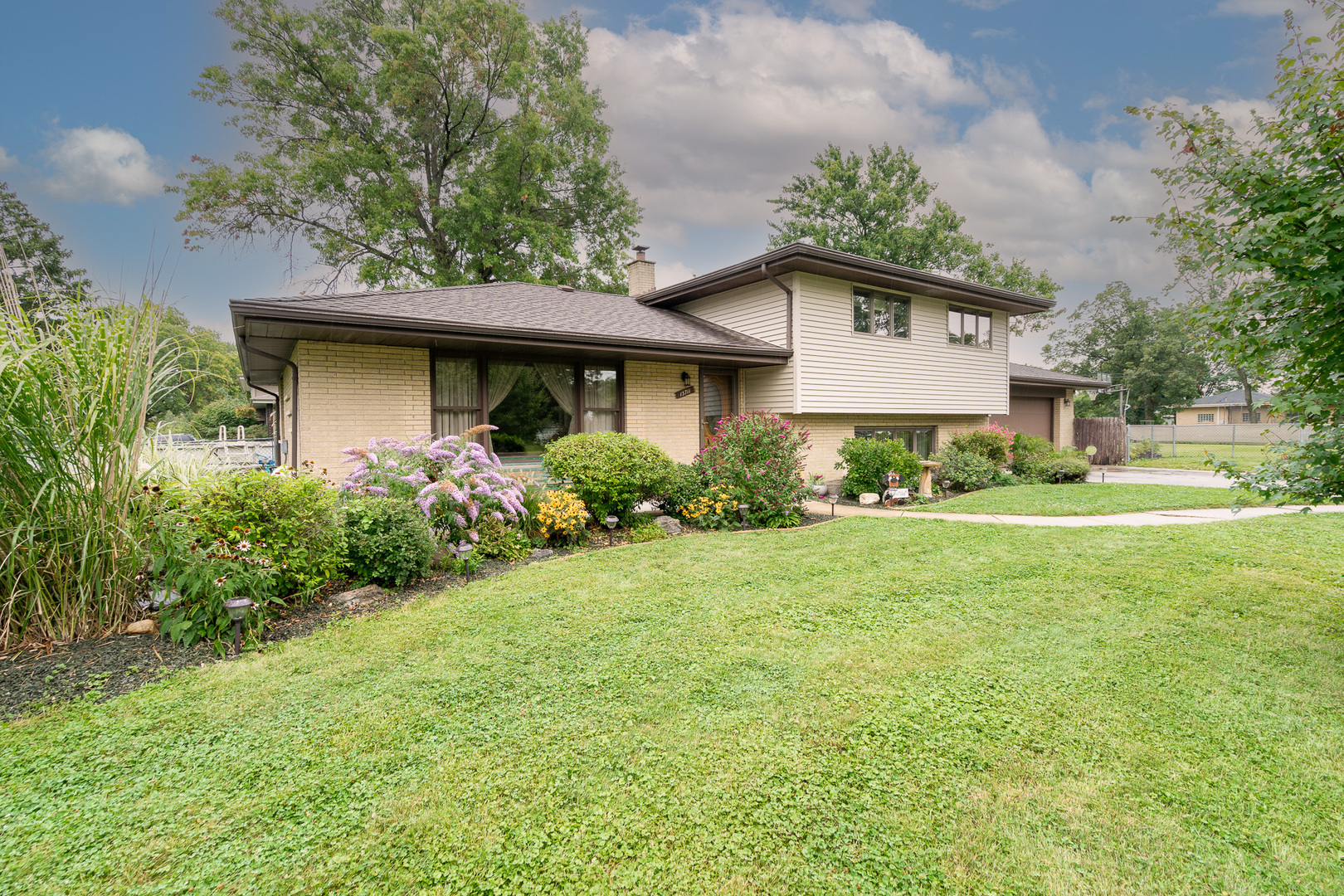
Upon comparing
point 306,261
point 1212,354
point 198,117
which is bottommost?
point 1212,354

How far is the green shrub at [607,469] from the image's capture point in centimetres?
725

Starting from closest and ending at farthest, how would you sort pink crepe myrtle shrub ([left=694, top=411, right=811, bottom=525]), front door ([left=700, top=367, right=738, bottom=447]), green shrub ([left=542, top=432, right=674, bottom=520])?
green shrub ([left=542, top=432, right=674, bottom=520]) < pink crepe myrtle shrub ([left=694, top=411, right=811, bottom=525]) < front door ([left=700, top=367, right=738, bottom=447])

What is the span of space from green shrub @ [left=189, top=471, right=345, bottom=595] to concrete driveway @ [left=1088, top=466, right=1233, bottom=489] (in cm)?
1595

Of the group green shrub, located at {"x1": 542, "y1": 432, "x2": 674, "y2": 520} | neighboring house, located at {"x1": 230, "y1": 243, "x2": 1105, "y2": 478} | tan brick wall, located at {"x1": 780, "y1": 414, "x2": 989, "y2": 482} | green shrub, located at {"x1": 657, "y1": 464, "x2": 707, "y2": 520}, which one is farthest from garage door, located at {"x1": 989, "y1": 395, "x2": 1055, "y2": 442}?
green shrub, located at {"x1": 542, "y1": 432, "x2": 674, "y2": 520}

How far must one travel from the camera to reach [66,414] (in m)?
3.56

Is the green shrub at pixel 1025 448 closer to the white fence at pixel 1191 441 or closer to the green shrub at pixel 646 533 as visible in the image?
the white fence at pixel 1191 441

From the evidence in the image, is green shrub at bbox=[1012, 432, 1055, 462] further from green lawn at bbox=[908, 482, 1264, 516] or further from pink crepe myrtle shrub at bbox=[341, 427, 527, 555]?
pink crepe myrtle shrub at bbox=[341, 427, 527, 555]

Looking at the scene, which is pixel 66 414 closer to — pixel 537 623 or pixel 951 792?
pixel 537 623

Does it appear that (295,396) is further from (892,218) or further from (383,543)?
(892,218)

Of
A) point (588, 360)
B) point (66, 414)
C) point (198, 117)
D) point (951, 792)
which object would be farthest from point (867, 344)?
point (198, 117)

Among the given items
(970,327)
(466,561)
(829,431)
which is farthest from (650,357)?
(970,327)

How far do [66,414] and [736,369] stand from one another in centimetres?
1050

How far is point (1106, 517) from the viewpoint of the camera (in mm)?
8664

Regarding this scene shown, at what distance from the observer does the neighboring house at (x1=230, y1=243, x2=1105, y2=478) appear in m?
7.92
